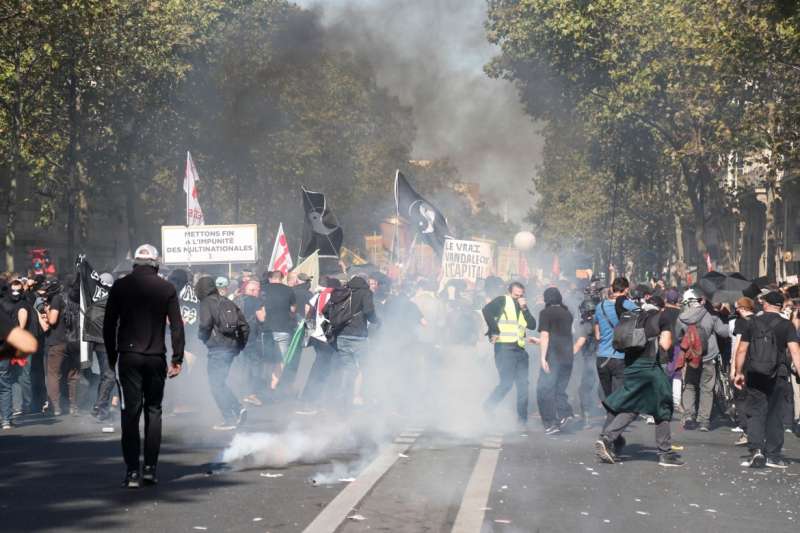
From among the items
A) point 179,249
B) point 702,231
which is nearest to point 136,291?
point 179,249

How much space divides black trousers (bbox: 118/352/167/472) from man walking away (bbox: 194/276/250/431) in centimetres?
408

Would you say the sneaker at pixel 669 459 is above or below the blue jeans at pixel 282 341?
below

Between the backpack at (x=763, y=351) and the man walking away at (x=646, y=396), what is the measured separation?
0.80 metres

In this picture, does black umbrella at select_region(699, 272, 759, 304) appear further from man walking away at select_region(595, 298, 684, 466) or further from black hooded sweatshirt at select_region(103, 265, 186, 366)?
black hooded sweatshirt at select_region(103, 265, 186, 366)

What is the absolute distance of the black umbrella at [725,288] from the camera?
1560cm

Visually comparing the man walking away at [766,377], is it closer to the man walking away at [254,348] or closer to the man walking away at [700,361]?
the man walking away at [700,361]

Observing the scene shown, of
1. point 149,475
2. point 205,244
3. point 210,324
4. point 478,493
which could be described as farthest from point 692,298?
point 205,244

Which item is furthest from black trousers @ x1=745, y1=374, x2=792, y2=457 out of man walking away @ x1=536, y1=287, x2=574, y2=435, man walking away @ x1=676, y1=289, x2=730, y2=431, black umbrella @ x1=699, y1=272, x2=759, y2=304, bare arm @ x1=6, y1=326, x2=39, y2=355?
bare arm @ x1=6, y1=326, x2=39, y2=355

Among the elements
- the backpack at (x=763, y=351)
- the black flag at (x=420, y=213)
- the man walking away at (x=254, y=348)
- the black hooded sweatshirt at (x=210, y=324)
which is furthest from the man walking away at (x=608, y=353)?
the black flag at (x=420, y=213)

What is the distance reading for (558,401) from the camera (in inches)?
595

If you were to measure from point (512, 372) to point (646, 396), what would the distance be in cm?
293

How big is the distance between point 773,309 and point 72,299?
8.51 meters

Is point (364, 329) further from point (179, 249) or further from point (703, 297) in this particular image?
point (179, 249)

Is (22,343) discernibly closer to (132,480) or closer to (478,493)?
(132,480)
